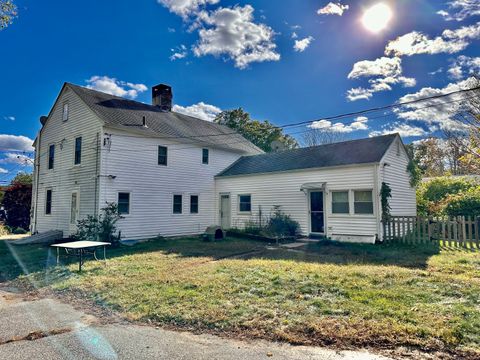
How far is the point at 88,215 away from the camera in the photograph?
13938 mm

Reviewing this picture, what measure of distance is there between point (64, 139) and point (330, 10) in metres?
14.6

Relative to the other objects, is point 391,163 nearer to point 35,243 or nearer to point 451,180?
point 451,180

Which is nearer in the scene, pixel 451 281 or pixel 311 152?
pixel 451 281

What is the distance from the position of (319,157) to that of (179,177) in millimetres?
7727

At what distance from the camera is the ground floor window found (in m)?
17.1

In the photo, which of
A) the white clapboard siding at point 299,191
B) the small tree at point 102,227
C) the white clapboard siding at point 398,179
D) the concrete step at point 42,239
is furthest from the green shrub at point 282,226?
the concrete step at point 42,239

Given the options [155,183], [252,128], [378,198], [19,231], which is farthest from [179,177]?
[252,128]

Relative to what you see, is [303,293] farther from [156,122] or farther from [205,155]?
[156,122]

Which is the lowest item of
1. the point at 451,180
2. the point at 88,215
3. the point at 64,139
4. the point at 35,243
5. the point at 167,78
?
the point at 35,243

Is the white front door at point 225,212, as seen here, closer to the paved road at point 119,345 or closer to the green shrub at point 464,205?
the green shrub at point 464,205

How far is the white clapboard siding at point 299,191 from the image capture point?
13.4 metres

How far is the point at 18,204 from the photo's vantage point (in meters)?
22.7

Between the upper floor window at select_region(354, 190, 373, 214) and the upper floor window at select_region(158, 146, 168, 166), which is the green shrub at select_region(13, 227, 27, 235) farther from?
the upper floor window at select_region(354, 190, 373, 214)

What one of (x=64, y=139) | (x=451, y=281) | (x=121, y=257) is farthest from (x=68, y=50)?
(x=451, y=281)
